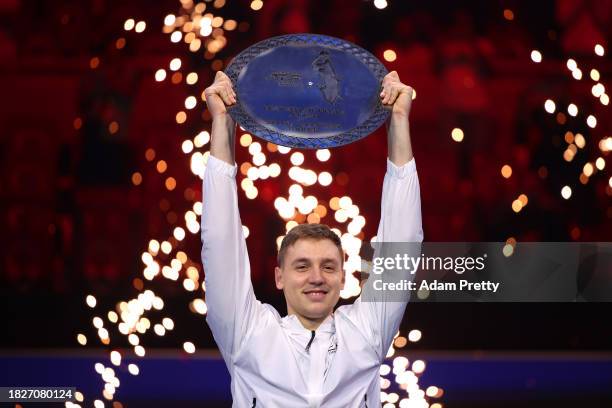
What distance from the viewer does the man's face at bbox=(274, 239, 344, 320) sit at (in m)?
1.93

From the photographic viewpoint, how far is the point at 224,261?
1.91 m

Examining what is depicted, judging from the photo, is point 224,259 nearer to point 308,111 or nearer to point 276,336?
point 276,336

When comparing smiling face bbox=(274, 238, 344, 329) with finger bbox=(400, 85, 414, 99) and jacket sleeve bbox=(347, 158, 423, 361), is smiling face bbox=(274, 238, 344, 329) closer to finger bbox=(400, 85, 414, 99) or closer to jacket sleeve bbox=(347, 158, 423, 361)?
jacket sleeve bbox=(347, 158, 423, 361)

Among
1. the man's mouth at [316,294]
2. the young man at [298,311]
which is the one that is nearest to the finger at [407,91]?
the young man at [298,311]

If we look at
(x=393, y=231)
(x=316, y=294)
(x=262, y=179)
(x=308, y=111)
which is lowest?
(x=262, y=179)

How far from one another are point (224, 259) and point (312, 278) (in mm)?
209

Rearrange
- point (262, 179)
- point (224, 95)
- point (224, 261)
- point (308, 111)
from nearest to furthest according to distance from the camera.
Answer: point (224, 261), point (224, 95), point (308, 111), point (262, 179)

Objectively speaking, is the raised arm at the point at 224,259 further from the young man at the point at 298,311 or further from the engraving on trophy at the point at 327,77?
the engraving on trophy at the point at 327,77

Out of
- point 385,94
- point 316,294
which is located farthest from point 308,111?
point 316,294

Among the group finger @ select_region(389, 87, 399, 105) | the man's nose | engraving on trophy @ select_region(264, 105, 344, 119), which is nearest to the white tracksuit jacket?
the man's nose

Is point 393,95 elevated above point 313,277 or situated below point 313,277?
above

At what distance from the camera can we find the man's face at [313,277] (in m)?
1.93

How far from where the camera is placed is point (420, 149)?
4090 millimetres

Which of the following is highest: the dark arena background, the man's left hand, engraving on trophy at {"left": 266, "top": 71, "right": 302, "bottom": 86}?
engraving on trophy at {"left": 266, "top": 71, "right": 302, "bottom": 86}
